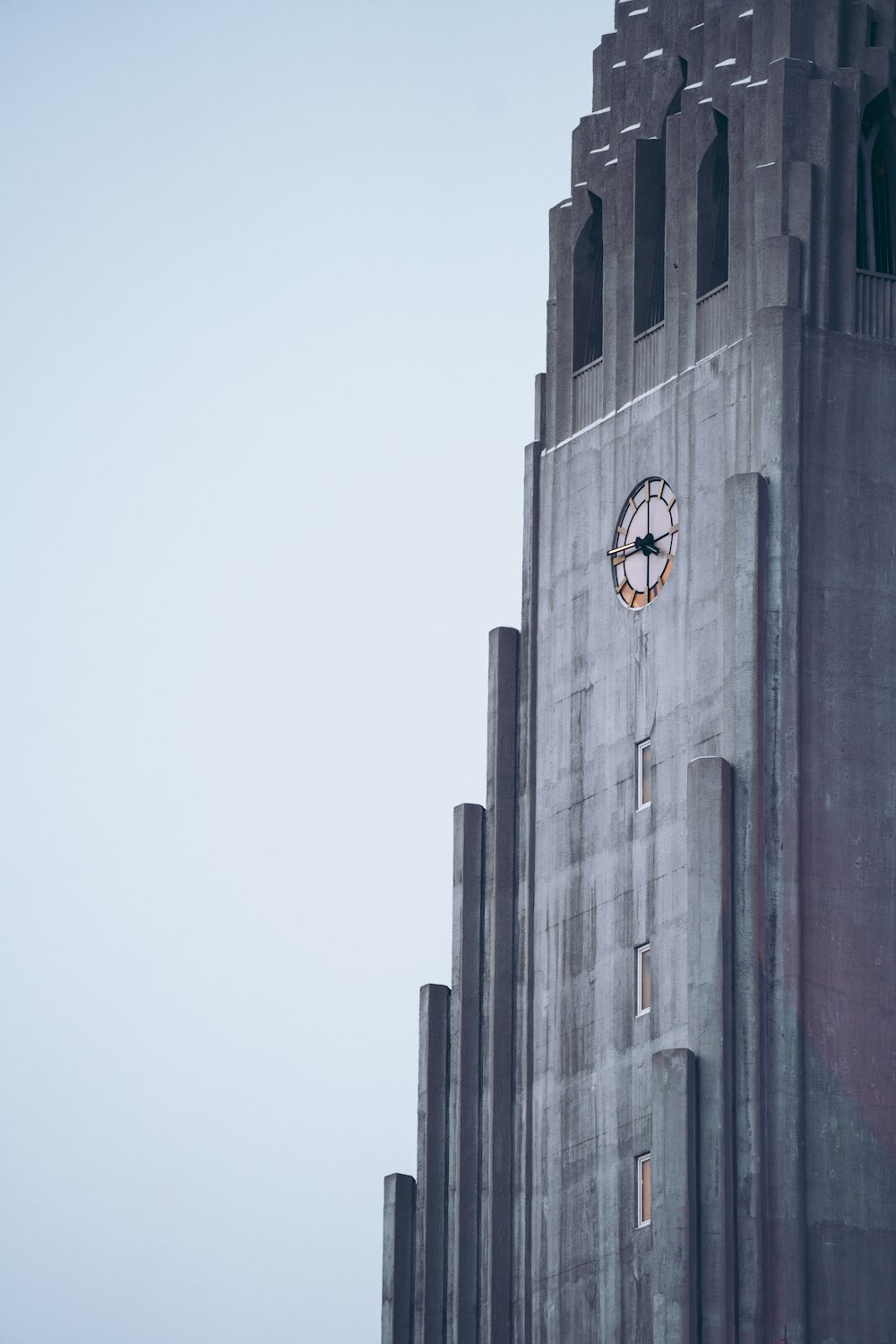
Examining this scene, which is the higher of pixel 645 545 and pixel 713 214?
pixel 713 214

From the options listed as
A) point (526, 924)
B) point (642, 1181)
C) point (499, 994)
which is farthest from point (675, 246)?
point (642, 1181)

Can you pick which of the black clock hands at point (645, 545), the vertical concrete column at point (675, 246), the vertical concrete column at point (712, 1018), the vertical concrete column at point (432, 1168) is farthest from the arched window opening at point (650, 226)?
the vertical concrete column at point (432, 1168)

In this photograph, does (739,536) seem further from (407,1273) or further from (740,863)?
(407,1273)

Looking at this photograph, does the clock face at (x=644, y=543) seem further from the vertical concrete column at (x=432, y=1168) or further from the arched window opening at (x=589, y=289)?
the vertical concrete column at (x=432, y=1168)

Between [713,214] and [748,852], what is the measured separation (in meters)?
16.1

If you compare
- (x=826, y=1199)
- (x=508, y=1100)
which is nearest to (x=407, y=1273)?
(x=508, y=1100)

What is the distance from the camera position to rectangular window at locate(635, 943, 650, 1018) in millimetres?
88000

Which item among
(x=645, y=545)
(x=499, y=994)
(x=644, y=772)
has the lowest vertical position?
(x=499, y=994)

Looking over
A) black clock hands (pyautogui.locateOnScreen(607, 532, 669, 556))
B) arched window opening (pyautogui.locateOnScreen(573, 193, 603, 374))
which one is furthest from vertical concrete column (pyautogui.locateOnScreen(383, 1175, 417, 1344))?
arched window opening (pyautogui.locateOnScreen(573, 193, 603, 374))

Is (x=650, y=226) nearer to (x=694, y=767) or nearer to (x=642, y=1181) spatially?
(x=694, y=767)

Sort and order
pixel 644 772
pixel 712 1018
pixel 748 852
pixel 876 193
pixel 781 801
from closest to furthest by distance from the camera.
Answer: pixel 712 1018 → pixel 748 852 → pixel 781 801 → pixel 644 772 → pixel 876 193

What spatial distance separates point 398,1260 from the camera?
92625 mm

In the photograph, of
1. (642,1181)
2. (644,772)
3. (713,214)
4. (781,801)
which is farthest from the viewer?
(713,214)

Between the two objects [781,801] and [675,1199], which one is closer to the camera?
[675,1199]
